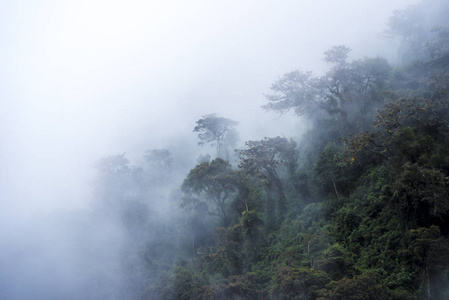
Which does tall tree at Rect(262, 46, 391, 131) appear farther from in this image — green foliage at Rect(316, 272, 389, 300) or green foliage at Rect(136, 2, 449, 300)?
green foliage at Rect(316, 272, 389, 300)

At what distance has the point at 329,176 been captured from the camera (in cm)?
2494

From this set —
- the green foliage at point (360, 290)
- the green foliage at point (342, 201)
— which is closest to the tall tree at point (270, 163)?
the green foliage at point (342, 201)

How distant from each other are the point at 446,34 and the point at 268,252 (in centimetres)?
2688

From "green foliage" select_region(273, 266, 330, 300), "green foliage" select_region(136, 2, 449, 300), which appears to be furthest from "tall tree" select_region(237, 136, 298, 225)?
"green foliage" select_region(273, 266, 330, 300)

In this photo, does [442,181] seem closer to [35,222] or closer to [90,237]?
[90,237]

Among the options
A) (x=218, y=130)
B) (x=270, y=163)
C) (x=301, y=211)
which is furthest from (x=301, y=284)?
(x=218, y=130)

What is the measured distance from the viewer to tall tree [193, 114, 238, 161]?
38156mm

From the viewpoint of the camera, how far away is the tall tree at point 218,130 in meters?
38.2

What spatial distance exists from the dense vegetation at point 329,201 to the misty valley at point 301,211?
0.10 m

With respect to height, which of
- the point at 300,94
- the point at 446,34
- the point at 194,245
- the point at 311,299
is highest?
the point at 446,34

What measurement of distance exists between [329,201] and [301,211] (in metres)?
3.73

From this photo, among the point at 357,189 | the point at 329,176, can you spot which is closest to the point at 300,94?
the point at 329,176

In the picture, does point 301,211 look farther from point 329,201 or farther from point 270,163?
point 270,163

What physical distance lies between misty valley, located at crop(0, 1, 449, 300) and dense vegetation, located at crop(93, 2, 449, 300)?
0.32 ft
